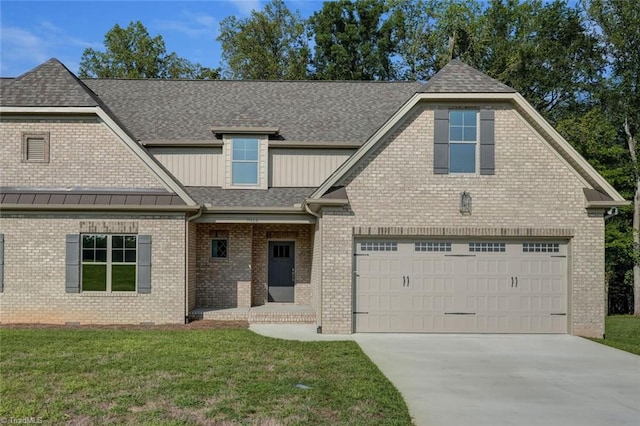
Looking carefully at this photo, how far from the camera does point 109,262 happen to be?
13.9 metres

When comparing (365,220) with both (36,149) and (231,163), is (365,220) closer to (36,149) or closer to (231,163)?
(231,163)

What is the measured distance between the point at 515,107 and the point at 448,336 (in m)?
5.87

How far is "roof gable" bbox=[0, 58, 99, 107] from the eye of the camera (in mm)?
14148

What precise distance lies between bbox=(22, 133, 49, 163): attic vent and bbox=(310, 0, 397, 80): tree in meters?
23.0

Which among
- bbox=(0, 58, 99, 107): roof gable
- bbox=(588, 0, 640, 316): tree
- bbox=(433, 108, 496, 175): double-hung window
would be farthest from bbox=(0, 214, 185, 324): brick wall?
bbox=(588, 0, 640, 316): tree

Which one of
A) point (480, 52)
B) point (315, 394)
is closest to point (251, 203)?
point (315, 394)

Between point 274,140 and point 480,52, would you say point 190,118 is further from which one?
point 480,52

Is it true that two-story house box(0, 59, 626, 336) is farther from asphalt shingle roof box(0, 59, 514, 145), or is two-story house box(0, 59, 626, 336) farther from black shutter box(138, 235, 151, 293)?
asphalt shingle roof box(0, 59, 514, 145)

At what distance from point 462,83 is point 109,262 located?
10.2 m

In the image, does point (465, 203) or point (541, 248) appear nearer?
point (465, 203)

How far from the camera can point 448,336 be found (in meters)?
12.8

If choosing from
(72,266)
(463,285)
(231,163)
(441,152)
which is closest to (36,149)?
(72,266)

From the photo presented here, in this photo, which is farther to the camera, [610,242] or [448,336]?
[610,242]

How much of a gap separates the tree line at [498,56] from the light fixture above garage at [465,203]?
6872mm
